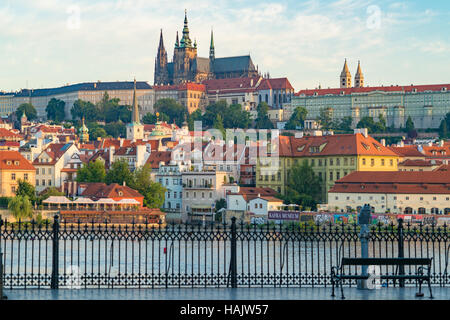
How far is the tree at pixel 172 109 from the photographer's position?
175m

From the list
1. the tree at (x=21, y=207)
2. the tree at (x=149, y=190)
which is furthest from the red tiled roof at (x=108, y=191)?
the tree at (x=21, y=207)

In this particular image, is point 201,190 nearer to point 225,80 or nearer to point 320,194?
point 320,194

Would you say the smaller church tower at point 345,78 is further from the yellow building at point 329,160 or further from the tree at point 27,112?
the yellow building at point 329,160

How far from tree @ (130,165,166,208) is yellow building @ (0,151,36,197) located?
9136 millimetres

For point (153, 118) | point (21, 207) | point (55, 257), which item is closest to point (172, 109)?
point (153, 118)

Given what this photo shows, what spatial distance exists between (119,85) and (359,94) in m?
50.3

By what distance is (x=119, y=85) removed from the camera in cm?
19100

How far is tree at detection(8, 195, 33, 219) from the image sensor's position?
61969mm

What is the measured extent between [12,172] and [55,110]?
365ft

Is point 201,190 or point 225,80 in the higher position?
point 225,80

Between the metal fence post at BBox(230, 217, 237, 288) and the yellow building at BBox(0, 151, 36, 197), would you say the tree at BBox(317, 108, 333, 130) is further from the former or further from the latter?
the metal fence post at BBox(230, 217, 237, 288)

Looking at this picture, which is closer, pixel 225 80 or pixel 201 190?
pixel 201 190

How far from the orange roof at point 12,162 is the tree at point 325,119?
83.8 meters

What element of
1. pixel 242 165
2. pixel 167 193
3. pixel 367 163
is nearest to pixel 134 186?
pixel 167 193
